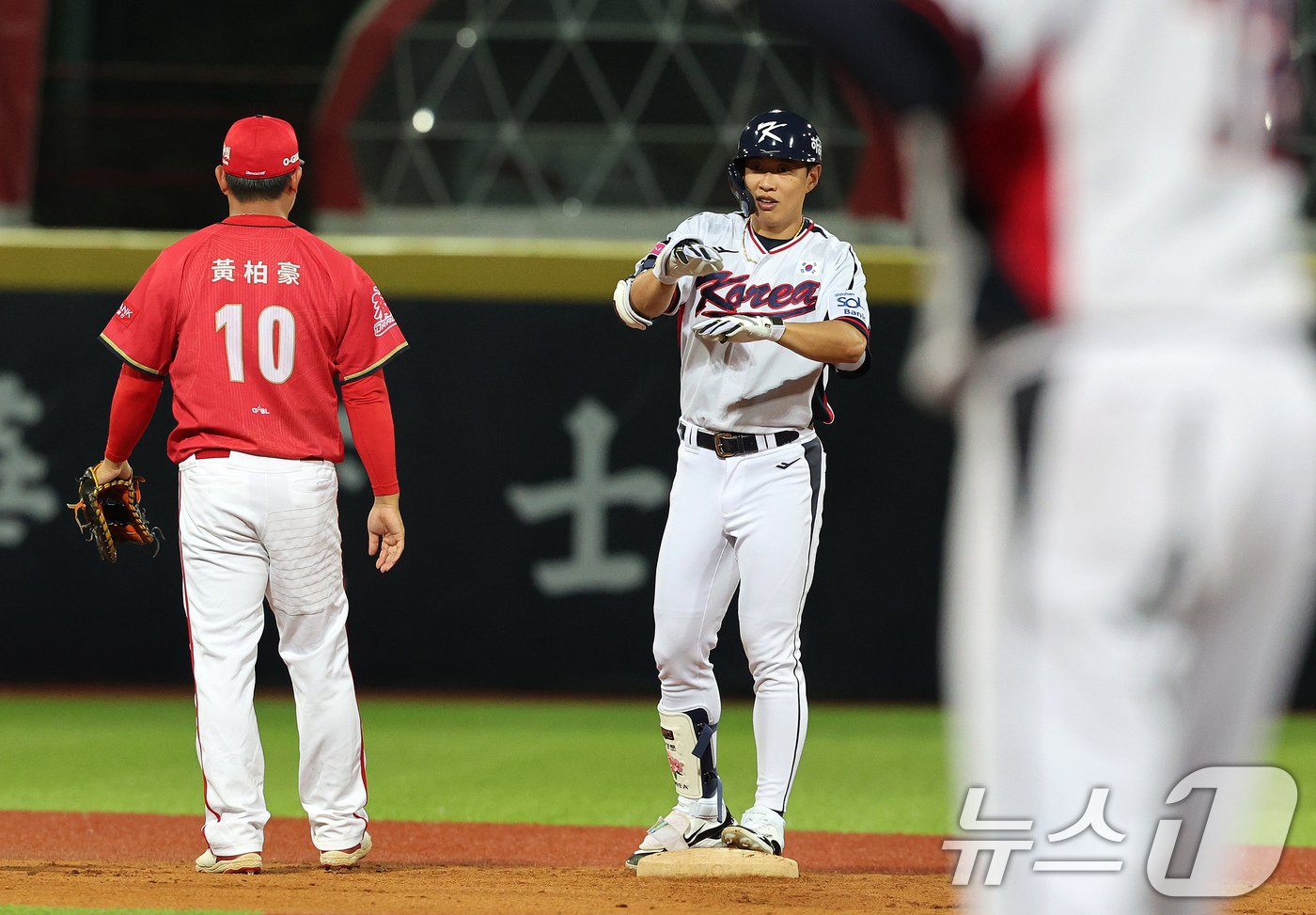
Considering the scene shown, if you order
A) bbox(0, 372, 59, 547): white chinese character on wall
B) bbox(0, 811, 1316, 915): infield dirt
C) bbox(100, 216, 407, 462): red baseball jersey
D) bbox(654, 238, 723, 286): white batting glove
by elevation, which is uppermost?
bbox(654, 238, 723, 286): white batting glove

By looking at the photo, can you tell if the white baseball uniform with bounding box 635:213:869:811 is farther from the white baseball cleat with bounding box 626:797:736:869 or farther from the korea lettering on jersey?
the white baseball cleat with bounding box 626:797:736:869

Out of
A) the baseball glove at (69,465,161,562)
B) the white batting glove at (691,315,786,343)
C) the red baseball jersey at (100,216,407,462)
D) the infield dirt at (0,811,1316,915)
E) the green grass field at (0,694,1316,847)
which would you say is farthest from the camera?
the green grass field at (0,694,1316,847)

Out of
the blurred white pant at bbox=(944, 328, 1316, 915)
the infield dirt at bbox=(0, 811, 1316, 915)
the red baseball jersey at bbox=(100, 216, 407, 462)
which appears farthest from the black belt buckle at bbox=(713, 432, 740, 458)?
the blurred white pant at bbox=(944, 328, 1316, 915)

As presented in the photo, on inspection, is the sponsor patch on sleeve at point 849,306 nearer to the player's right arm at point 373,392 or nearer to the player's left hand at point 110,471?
the player's right arm at point 373,392

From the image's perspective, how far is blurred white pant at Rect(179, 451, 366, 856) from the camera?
16.7 ft

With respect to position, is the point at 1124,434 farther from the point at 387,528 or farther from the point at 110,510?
the point at 110,510

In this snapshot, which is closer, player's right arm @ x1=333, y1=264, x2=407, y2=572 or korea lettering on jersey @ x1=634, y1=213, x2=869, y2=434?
korea lettering on jersey @ x1=634, y1=213, x2=869, y2=434

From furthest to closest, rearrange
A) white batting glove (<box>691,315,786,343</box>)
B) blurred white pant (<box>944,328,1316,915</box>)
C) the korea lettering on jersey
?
the korea lettering on jersey < white batting glove (<box>691,315,786,343</box>) < blurred white pant (<box>944,328,1316,915</box>)

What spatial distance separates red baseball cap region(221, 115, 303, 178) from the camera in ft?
17.1

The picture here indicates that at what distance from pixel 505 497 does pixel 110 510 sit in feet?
16.7

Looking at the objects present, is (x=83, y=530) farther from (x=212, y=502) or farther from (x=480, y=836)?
(x=480, y=836)

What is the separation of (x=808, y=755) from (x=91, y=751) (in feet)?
11.4

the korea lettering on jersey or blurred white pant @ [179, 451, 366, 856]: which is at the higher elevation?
the korea lettering on jersey

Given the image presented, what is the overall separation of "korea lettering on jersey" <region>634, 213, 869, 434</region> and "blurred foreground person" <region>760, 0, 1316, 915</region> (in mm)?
3289
